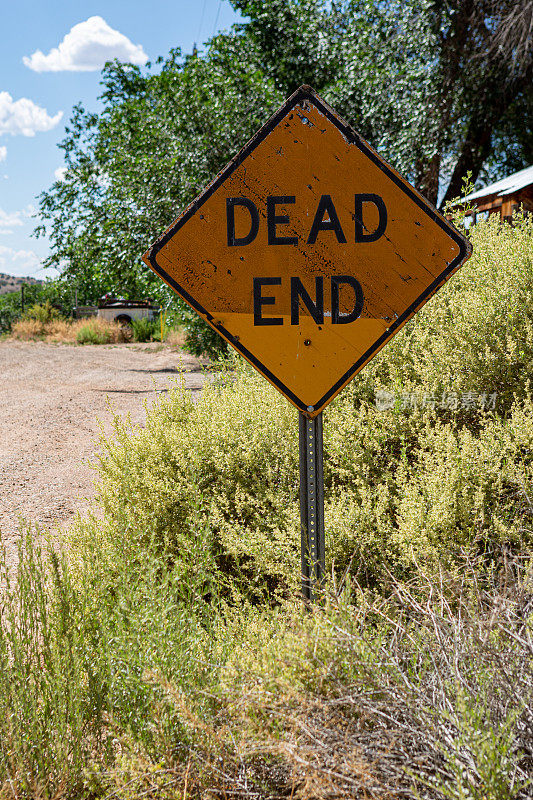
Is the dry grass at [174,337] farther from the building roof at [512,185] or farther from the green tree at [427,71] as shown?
the building roof at [512,185]

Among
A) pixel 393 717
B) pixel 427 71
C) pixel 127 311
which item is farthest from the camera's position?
pixel 127 311

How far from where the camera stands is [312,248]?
243 centimetres

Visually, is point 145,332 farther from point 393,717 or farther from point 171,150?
point 393,717

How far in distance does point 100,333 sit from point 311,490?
27148 mm

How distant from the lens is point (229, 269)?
97.4 inches

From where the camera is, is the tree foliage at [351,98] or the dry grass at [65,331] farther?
the dry grass at [65,331]

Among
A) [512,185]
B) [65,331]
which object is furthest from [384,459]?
[65,331]

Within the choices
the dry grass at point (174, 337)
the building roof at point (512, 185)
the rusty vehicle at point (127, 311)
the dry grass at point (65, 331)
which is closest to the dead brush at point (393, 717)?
the building roof at point (512, 185)

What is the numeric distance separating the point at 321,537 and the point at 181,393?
236 cm

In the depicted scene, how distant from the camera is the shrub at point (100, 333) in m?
27.9

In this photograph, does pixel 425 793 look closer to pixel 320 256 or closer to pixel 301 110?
pixel 320 256

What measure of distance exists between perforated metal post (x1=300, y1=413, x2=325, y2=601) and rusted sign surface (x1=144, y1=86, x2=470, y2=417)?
0.34 feet

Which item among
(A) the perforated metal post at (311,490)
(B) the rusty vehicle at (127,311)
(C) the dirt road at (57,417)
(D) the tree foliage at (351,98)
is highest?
(D) the tree foliage at (351,98)

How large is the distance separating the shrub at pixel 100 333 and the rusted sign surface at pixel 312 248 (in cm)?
2653
